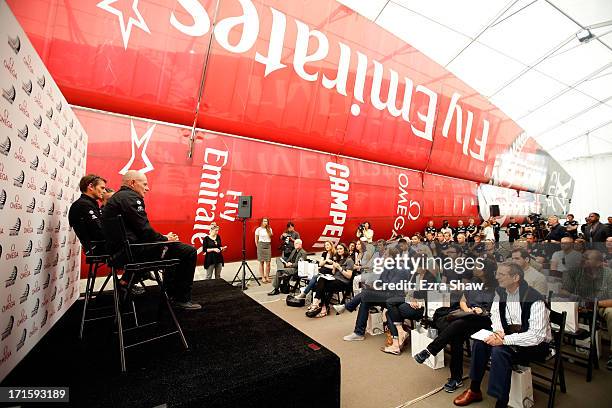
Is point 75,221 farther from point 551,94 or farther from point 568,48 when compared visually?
point 551,94

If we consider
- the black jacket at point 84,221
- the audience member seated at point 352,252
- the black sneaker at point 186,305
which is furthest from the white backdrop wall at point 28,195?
the audience member seated at point 352,252

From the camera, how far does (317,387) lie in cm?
216

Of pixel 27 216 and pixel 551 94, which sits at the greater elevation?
pixel 551 94

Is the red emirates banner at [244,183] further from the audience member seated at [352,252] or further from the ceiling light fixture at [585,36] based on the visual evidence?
the ceiling light fixture at [585,36]

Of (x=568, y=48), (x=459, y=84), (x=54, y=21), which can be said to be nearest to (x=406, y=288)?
(x=54, y=21)

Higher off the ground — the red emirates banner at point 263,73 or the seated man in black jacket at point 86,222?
the red emirates banner at point 263,73

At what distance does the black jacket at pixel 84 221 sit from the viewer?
2.96 metres

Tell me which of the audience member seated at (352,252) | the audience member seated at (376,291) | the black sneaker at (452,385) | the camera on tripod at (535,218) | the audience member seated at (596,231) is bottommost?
the black sneaker at (452,385)

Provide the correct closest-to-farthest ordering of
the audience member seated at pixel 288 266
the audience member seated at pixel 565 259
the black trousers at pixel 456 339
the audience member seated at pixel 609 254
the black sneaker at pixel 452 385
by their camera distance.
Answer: the black sneaker at pixel 452 385, the black trousers at pixel 456 339, the audience member seated at pixel 609 254, the audience member seated at pixel 565 259, the audience member seated at pixel 288 266

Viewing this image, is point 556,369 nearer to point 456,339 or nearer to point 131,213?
point 456,339

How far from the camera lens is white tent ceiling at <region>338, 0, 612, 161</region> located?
919 centimetres

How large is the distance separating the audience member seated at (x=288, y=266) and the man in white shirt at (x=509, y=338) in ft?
14.4

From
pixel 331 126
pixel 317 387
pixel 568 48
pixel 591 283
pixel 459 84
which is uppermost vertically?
pixel 568 48

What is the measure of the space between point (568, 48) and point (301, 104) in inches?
429
